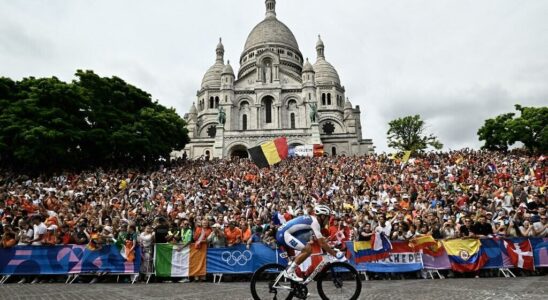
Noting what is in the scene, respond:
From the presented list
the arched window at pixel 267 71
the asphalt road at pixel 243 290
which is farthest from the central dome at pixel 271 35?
the asphalt road at pixel 243 290

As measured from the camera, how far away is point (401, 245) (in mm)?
9445

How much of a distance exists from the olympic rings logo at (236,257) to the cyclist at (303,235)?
4.20 meters

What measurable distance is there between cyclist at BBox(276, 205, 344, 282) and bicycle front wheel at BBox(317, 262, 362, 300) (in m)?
0.30

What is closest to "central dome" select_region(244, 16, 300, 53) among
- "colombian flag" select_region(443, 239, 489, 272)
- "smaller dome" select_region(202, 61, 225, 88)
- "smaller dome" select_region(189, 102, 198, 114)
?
"smaller dome" select_region(202, 61, 225, 88)

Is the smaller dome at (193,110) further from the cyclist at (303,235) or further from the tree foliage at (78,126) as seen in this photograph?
the cyclist at (303,235)

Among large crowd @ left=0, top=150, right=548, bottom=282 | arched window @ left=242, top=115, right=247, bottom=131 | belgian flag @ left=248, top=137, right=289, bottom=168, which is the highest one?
arched window @ left=242, top=115, right=247, bottom=131

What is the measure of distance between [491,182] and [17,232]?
18.2 meters

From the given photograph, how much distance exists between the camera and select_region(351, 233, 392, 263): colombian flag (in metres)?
9.37

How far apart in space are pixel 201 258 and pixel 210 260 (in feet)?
0.80

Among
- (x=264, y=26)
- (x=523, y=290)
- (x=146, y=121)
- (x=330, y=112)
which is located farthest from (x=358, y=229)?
(x=264, y=26)

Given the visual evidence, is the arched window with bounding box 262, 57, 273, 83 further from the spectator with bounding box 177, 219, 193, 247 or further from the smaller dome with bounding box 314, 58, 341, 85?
the spectator with bounding box 177, 219, 193, 247

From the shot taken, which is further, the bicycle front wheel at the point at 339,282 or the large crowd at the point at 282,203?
the large crowd at the point at 282,203

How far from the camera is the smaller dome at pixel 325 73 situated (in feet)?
201

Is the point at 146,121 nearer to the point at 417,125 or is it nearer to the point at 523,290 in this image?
the point at 523,290
